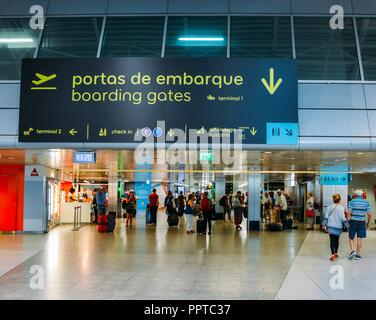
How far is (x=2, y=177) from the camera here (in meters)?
17.1

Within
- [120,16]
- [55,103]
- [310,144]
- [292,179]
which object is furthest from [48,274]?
[292,179]

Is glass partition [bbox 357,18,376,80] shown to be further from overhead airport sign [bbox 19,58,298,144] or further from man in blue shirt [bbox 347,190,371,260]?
man in blue shirt [bbox 347,190,371,260]

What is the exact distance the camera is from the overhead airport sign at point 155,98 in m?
11.0

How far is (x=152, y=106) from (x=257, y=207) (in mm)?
9231

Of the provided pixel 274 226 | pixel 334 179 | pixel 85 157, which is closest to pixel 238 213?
pixel 274 226

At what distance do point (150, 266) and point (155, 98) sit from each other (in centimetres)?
434

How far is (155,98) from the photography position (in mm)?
11203

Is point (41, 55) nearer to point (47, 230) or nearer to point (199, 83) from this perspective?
point (199, 83)

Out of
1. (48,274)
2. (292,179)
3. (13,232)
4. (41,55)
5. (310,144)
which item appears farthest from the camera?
(292,179)

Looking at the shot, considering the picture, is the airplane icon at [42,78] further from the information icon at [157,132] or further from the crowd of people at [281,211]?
the crowd of people at [281,211]

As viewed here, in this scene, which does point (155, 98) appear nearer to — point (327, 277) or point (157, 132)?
point (157, 132)

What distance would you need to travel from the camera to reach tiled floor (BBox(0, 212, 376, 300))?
698cm

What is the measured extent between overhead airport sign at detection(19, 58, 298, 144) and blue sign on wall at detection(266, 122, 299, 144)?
0.03 meters

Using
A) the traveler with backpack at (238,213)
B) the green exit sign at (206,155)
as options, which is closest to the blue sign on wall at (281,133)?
the green exit sign at (206,155)
